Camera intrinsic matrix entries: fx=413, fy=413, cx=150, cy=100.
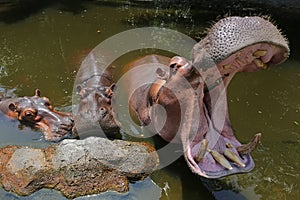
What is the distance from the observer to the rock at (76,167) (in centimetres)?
345

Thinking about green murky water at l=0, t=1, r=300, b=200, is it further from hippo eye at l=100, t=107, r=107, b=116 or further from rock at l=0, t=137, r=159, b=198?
hippo eye at l=100, t=107, r=107, b=116

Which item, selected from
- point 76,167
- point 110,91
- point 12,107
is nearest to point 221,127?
point 76,167

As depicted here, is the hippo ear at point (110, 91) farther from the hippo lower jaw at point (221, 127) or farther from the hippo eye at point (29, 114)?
the hippo lower jaw at point (221, 127)

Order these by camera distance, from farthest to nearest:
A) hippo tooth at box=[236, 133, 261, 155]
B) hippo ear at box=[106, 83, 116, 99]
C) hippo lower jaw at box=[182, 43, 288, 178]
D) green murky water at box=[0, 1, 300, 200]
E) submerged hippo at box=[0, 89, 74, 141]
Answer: hippo ear at box=[106, 83, 116, 99] < submerged hippo at box=[0, 89, 74, 141] < green murky water at box=[0, 1, 300, 200] < hippo tooth at box=[236, 133, 261, 155] < hippo lower jaw at box=[182, 43, 288, 178]

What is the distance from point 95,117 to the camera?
13.3 ft

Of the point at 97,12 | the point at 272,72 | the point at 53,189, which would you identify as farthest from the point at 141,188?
the point at 97,12

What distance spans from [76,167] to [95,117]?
698 millimetres

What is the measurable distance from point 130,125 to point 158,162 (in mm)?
752

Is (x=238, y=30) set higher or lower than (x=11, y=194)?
higher

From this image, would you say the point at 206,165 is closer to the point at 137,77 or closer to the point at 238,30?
the point at 238,30

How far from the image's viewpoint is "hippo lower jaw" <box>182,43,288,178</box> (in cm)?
276

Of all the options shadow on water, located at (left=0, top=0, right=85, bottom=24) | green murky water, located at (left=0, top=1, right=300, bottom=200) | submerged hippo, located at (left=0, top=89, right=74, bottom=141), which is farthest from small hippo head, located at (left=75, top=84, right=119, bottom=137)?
shadow on water, located at (left=0, top=0, right=85, bottom=24)

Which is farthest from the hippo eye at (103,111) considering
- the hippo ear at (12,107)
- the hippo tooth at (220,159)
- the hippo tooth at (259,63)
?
the hippo tooth at (259,63)

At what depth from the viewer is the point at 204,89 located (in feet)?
10.4
